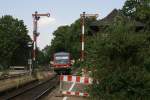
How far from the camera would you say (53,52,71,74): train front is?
57.2 metres

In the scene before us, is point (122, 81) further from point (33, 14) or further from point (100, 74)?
point (33, 14)

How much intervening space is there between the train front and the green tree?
39887mm

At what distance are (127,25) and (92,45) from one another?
168 cm

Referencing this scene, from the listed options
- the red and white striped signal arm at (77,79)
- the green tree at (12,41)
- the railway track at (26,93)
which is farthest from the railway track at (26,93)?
the green tree at (12,41)

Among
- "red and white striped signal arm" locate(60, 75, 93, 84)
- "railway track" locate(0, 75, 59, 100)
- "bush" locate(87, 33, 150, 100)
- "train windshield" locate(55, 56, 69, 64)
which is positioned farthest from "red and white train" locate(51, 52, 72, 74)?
"bush" locate(87, 33, 150, 100)

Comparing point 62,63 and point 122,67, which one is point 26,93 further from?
point 62,63

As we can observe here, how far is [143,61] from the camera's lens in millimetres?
18297

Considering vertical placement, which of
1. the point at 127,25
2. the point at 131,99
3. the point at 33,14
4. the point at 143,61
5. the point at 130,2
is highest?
the point at 130,2

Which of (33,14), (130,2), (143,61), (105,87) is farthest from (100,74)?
(130,2)

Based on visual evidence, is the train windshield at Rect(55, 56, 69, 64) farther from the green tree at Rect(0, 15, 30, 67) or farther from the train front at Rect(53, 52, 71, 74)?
the green tree at Rect(0, 15, 30, 67)

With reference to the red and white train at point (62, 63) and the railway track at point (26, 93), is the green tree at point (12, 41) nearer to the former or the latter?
the red and white train at point (62, 63)

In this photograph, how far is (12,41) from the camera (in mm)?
105938

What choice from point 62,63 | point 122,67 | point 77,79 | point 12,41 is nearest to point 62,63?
point 62,63

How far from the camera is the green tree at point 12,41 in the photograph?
10169 centimetres
